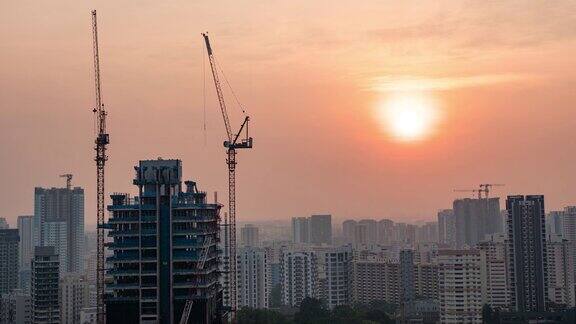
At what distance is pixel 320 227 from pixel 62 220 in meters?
35.9

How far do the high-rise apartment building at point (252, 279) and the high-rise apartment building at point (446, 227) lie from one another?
41.7 metres

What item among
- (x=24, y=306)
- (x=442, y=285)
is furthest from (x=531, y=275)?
(x=24, y=306)

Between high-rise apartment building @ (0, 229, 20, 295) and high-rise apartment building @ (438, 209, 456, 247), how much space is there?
156ft

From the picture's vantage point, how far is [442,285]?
184 ft

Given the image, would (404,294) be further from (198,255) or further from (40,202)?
(40,202)

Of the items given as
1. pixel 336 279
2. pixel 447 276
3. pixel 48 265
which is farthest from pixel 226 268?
pixel 447 276

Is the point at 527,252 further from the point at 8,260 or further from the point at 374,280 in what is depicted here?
the point at 8,260

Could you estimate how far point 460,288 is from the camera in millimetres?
55781

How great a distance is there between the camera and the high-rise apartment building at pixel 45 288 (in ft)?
181

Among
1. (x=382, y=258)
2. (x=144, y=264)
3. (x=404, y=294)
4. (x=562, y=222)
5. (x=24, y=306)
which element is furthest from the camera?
(x=562, y=222)

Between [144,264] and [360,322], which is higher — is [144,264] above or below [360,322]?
above

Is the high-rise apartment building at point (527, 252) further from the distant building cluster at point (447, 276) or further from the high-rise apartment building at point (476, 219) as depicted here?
the high-rise apartment building at point (476, 219)

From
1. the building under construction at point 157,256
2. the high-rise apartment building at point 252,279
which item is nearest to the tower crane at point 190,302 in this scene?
the building under construction at point 157,256

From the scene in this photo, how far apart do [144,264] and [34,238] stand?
6763cm
